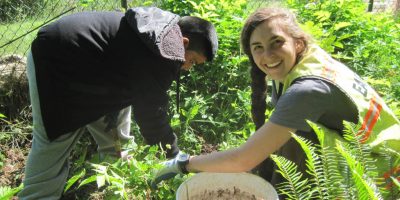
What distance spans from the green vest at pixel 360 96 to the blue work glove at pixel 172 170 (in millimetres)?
576

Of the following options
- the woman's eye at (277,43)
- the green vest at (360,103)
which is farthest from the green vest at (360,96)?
the woman's eye at (277,43)

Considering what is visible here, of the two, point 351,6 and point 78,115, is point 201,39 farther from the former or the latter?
point 351,6

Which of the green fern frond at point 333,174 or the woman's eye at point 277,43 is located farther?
the woman's eye at point 277,43

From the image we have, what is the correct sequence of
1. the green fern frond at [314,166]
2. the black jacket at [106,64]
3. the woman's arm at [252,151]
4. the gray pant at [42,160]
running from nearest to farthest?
the green fern frond at [314,166] → the woman's arm at [252,151] → the black jacket at [106,64] → the gray pant at [42,160]

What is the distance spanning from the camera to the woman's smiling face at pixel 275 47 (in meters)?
1.84

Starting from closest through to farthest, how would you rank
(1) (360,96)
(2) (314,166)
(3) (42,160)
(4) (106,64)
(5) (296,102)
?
(2) (314,166), (5) (296,102), (1) (360,96), (4) (106,64), (3) (42,160)

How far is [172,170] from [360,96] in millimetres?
900

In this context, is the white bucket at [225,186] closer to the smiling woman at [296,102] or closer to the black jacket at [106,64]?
the smiling woman at [296,102]

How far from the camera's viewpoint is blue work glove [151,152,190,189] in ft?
5.95

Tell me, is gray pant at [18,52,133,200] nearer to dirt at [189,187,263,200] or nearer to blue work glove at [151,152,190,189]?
blue work glove at [151,152,190,189]

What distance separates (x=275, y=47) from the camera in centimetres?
185

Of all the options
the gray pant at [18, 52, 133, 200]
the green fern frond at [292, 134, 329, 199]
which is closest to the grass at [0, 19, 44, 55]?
the gray pant at [18, 52, 133, 200]

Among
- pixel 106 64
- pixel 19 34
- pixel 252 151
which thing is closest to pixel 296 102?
pixel 252 151

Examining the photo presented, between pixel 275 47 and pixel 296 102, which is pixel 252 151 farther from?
pixel 275 47
